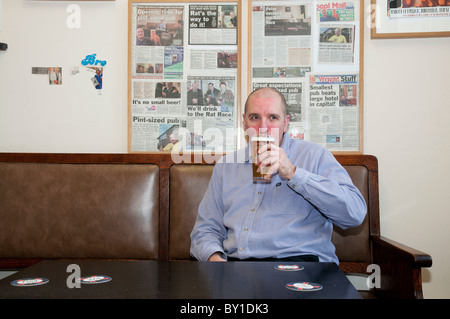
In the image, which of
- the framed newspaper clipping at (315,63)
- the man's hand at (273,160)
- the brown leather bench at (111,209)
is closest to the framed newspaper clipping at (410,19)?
the framed newspaper clipping at (315,63)

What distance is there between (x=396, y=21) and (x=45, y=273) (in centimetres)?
224

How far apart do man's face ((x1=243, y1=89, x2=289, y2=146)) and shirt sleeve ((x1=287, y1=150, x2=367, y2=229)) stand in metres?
0.33

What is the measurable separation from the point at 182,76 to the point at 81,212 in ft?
3.24

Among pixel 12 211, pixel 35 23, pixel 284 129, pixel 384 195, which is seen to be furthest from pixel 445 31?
pixel 12 211

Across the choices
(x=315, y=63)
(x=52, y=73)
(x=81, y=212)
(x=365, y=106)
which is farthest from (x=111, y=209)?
(x=365, y=106)

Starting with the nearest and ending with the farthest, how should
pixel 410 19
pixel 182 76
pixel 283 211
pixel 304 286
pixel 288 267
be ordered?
1. pixel 304 286
2. pixel 288 267
3. pixel 283 211
4. pixel 410 19
5. pixel 182 76

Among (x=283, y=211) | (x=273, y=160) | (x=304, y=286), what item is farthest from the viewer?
(x=283, y=211)

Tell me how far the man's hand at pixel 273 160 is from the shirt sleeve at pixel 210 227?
41 cm

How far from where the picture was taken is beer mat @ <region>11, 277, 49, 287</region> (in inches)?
40.8

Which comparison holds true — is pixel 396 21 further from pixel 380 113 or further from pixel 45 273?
→ pixel 45 273

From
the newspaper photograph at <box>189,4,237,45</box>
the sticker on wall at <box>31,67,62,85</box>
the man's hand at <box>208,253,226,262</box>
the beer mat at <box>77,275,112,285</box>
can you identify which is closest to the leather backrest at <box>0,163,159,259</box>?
the sticker on wall at <box>31,67,62,85</box>

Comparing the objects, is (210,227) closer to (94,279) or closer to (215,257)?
(215,257)

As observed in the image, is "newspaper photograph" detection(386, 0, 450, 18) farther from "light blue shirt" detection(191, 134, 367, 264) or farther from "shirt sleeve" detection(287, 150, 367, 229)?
"shirt sleeve" detection(287, 150, 367, 229)

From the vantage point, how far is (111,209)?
2264 millimetres
